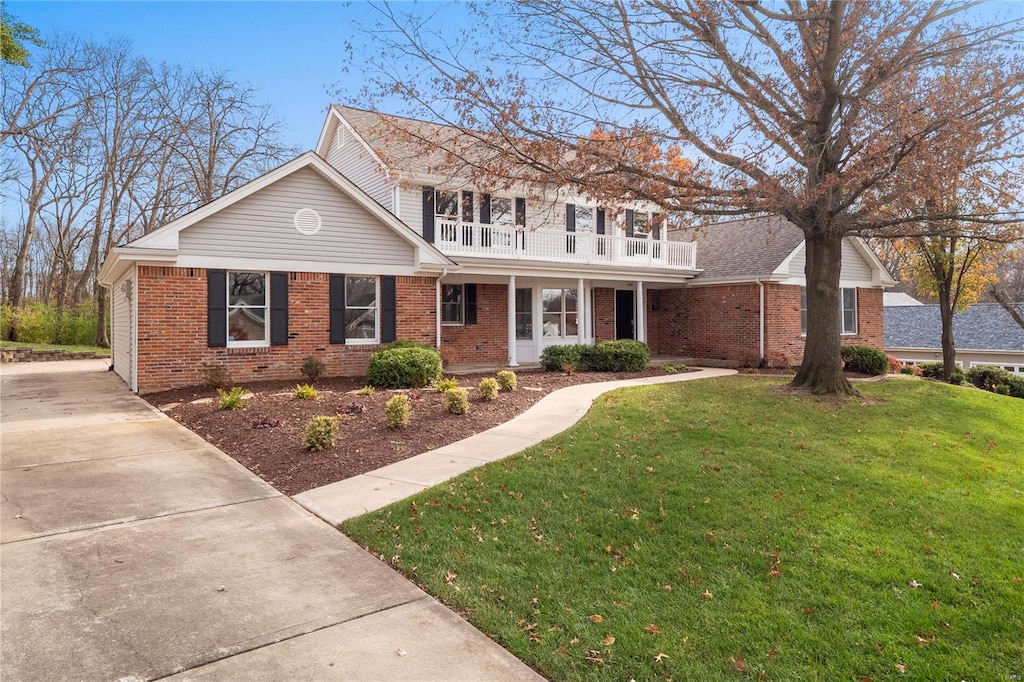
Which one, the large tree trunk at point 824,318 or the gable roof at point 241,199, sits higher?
the gable roof at point 241,199

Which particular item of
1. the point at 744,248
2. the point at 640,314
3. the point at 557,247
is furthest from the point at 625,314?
the point at 744,248

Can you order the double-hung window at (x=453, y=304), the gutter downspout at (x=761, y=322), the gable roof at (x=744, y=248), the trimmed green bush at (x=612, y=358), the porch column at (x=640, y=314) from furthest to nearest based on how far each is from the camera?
the porch column at (x=640, y=314) → the gable roof at (x=744, y=248) → the gutter downspout at (x=761, y=322) → the double-hung window at (x=453, y=304) → the trimmed green bush at (x=612, y=358)

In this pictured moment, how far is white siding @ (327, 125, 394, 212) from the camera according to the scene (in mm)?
17422

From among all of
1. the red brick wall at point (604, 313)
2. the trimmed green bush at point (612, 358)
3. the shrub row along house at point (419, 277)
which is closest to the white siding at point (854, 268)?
the shrub row along house at point (419, 277)

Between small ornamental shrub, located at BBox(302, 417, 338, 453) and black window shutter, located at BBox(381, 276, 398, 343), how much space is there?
731 cm

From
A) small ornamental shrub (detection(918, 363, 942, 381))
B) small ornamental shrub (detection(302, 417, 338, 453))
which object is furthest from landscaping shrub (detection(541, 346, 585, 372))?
small ornamental shrub (detection(918, 363, 942, 381))

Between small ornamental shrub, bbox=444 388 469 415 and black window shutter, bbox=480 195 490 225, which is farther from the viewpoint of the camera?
black window shutter, bbox=480 195 490 225

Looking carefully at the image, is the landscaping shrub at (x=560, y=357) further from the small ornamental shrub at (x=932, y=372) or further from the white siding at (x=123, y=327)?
the small ornamental shrub at (x=932, y=372)

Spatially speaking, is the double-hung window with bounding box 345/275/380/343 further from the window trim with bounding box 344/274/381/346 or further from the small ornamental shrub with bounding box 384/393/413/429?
the small ornamental shrub with bounding box 384/393/413/429

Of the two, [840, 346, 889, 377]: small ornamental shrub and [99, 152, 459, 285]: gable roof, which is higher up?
[99, 152, 459, 285]: gable roof

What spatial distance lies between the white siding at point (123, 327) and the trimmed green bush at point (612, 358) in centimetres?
1061

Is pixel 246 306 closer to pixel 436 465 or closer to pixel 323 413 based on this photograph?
pixel 323 413

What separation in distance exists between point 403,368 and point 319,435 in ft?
16.9

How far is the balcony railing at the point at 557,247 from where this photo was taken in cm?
1727
